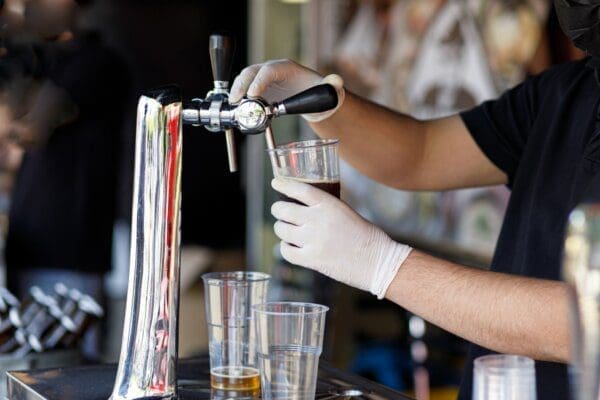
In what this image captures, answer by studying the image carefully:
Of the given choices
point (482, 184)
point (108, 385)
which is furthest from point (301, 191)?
point (482, 184)

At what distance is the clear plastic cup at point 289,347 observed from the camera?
4.40ft

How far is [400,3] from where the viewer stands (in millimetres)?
4426

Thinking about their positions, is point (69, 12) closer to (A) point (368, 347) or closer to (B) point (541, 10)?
(B) point (541, 10)

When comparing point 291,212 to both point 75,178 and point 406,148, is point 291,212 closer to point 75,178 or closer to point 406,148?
point 406,148

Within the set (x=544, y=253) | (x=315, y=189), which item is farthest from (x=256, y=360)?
(x=544, y=253)

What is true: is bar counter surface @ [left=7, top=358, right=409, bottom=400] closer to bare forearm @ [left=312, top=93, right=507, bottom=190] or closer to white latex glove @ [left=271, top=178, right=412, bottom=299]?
white latex glove @ [left=271, top=178, right=412, bottom=299]

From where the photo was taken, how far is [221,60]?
5.03 feet

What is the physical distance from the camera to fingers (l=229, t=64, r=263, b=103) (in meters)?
1.65

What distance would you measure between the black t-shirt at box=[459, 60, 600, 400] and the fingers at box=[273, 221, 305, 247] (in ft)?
1.65

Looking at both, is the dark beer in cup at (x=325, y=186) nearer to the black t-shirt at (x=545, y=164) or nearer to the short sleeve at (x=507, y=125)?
the black t-shirt at (x=545, y=164)

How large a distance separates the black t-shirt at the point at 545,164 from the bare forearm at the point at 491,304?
0.76ft

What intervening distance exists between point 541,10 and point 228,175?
12.7 ft

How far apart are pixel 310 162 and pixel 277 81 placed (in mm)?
458

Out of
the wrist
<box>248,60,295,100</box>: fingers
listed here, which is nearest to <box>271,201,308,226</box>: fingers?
the wrist
